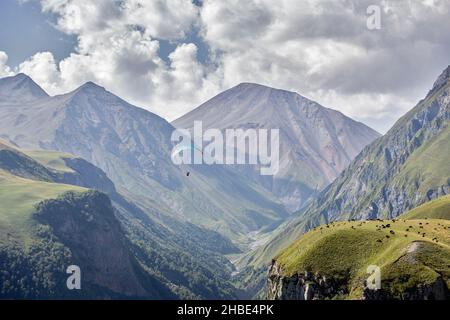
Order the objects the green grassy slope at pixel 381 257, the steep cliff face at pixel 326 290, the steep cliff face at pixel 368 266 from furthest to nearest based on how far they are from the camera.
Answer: the green grassy slope at pixel 381 257 < the steep cliff face at pixel 368 266 < the steep cliff face at pixel 326 290

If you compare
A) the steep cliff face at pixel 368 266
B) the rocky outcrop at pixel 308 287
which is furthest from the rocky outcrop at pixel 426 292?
the rocky outcrop at pixel 308 287

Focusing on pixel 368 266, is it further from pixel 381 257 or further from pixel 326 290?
pixel 326 290

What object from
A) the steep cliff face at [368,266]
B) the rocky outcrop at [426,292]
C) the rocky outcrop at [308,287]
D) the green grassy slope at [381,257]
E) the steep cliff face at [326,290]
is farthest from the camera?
the rocky outcrop at [308,287]

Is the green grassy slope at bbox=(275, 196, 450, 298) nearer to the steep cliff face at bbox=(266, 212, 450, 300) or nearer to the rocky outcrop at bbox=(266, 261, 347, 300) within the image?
the steep cliff face at bbox=(266, 212, 450, 300)

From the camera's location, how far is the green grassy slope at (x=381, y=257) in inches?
6132

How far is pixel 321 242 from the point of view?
192750 millimetres

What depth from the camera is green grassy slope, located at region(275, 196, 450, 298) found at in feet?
511

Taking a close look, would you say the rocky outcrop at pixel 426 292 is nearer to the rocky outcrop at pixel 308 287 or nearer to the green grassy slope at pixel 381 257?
the green grassy slope at pixel 381 257

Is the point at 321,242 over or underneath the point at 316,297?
over
